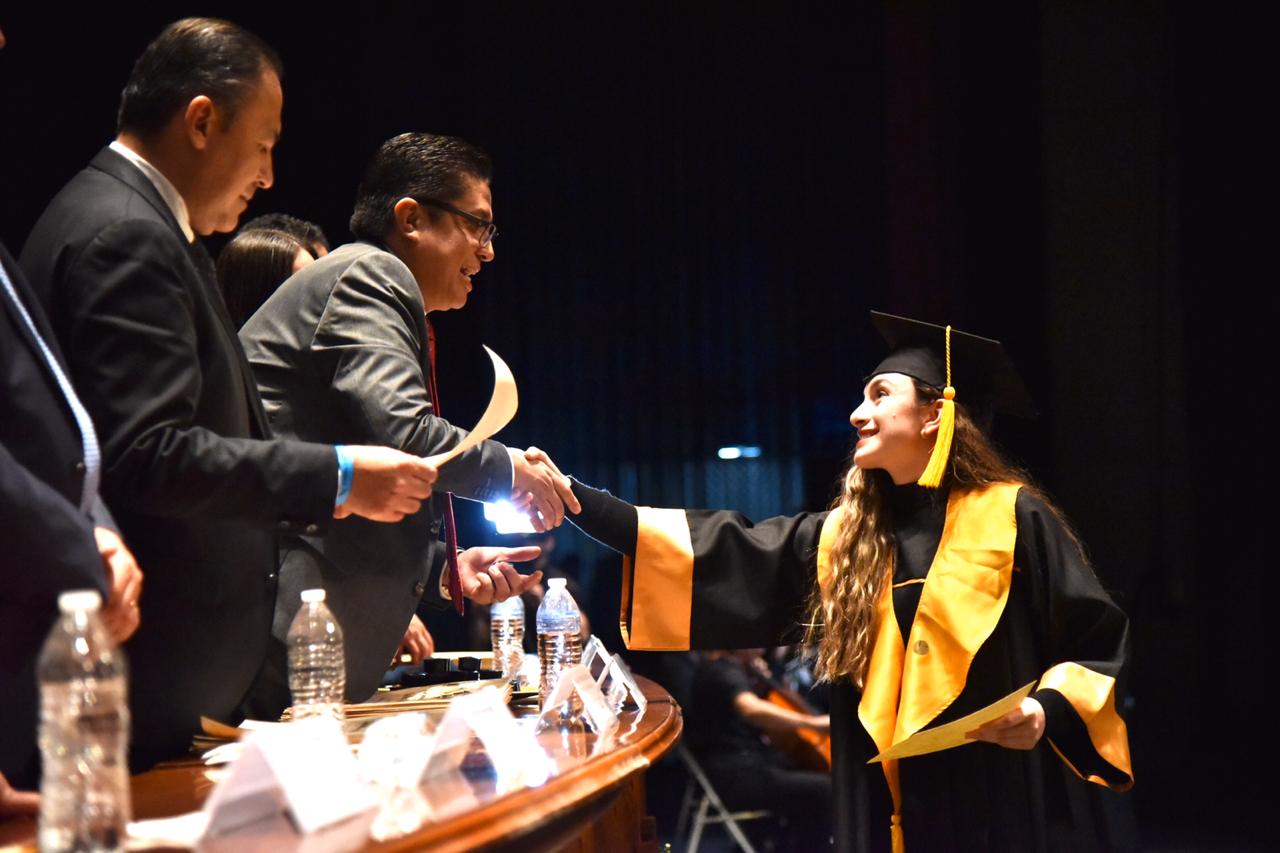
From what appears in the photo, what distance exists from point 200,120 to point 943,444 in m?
1.50

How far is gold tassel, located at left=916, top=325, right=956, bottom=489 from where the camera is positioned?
8.48 ft

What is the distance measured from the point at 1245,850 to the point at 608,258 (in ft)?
12.5

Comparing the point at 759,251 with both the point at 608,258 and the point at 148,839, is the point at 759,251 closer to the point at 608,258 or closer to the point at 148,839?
the point at 608,258

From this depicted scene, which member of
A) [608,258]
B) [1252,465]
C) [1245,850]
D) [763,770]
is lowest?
[1245,850]

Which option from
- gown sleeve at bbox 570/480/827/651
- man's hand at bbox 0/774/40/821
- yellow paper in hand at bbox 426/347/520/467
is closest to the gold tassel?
gown sleeve at bbox 570/480/827/651

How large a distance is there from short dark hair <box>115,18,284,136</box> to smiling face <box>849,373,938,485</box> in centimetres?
137

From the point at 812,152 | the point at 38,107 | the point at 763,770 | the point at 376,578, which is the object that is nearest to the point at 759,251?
the point at 812,152

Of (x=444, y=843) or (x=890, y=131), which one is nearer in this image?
(x=444, y=843)

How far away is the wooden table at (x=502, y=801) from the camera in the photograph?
118 centimetres

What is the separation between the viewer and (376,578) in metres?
2.31

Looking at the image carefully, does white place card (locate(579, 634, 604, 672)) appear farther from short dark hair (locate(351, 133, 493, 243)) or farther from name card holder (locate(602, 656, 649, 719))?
short dark hair (locate(351, 133, 493, 243))

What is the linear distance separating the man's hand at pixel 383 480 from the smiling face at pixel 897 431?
1206 millimetres

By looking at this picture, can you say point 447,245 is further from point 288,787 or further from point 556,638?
point 288,787

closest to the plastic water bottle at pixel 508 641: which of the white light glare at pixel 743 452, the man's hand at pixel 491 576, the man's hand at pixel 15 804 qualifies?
the man's hand at pixel 491 576
